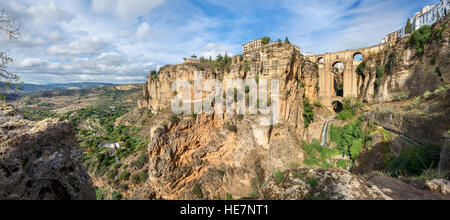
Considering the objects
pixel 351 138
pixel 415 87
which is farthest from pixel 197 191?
pixel 415 87

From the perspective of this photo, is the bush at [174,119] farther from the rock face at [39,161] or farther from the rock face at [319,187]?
the rock face at [319,187]

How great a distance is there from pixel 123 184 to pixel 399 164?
2414 centimetres

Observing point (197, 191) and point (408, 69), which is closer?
point (408, 69)

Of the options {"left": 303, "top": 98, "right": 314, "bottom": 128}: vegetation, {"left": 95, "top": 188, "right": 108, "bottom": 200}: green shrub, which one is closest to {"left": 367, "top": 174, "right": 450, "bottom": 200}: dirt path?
{"left": 303, "top": 98, "right": 314, "bottom": 128}: vegetation

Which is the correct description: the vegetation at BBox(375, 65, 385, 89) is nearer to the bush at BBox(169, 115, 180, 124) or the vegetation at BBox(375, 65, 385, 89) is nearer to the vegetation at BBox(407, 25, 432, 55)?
the vegetation at BBox(407, 25, 432, 55)

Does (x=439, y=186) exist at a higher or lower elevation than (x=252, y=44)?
lower

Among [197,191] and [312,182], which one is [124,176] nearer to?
[197,191]

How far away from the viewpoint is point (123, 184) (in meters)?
18.9

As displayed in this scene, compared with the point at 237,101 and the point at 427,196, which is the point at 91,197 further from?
the point at 237,101

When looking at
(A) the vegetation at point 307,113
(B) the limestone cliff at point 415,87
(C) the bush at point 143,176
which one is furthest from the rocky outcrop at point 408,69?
(C) the bush at point 143,176

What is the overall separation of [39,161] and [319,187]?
187 inches

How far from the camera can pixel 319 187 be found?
3.41 m

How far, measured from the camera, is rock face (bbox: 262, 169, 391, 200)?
311cm
